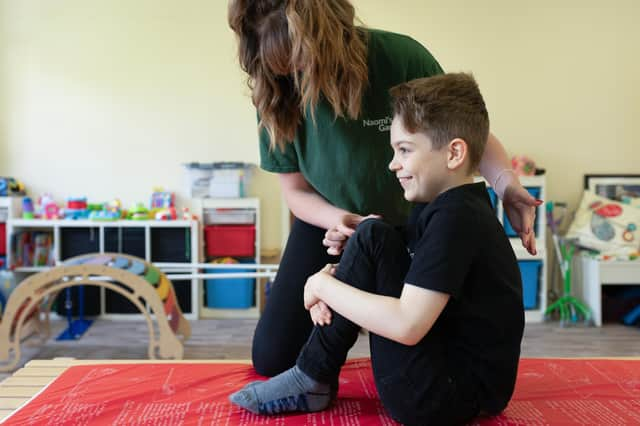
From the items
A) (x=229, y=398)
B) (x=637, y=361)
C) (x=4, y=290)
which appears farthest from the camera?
(x=4, y=290)

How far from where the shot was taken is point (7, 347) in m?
2.66

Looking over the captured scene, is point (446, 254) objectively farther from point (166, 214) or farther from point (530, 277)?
point (166, 214)

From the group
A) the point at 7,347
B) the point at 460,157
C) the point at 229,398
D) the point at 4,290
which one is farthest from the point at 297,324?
the point at 4,290

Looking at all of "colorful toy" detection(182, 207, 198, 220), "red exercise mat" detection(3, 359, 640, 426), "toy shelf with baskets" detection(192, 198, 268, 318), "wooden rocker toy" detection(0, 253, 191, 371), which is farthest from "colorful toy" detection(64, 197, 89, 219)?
"red exercise mat" detection(3, 359, 640, 426)

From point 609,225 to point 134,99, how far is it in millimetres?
3595

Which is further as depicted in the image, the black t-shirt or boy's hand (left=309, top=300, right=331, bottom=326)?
boy's hand (left=309, top=300, right=331, bottom=326)

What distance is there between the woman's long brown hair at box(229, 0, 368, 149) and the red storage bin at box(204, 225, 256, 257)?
7.86 feet

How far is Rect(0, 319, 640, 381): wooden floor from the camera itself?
297cm

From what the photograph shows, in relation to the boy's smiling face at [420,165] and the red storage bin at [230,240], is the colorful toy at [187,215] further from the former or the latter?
the boy's smiling face at [420,165]

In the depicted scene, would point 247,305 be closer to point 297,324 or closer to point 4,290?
point 4,290

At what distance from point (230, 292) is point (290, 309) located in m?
2.33

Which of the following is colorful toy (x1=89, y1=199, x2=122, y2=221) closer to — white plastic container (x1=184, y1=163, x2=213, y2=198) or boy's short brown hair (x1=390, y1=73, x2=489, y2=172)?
white plastic container (x1=184, y1=163, x2=213, y2=198)

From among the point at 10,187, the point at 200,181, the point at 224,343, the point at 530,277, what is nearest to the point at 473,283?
the point at 224,343

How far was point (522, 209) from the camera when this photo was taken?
134 centimetres
